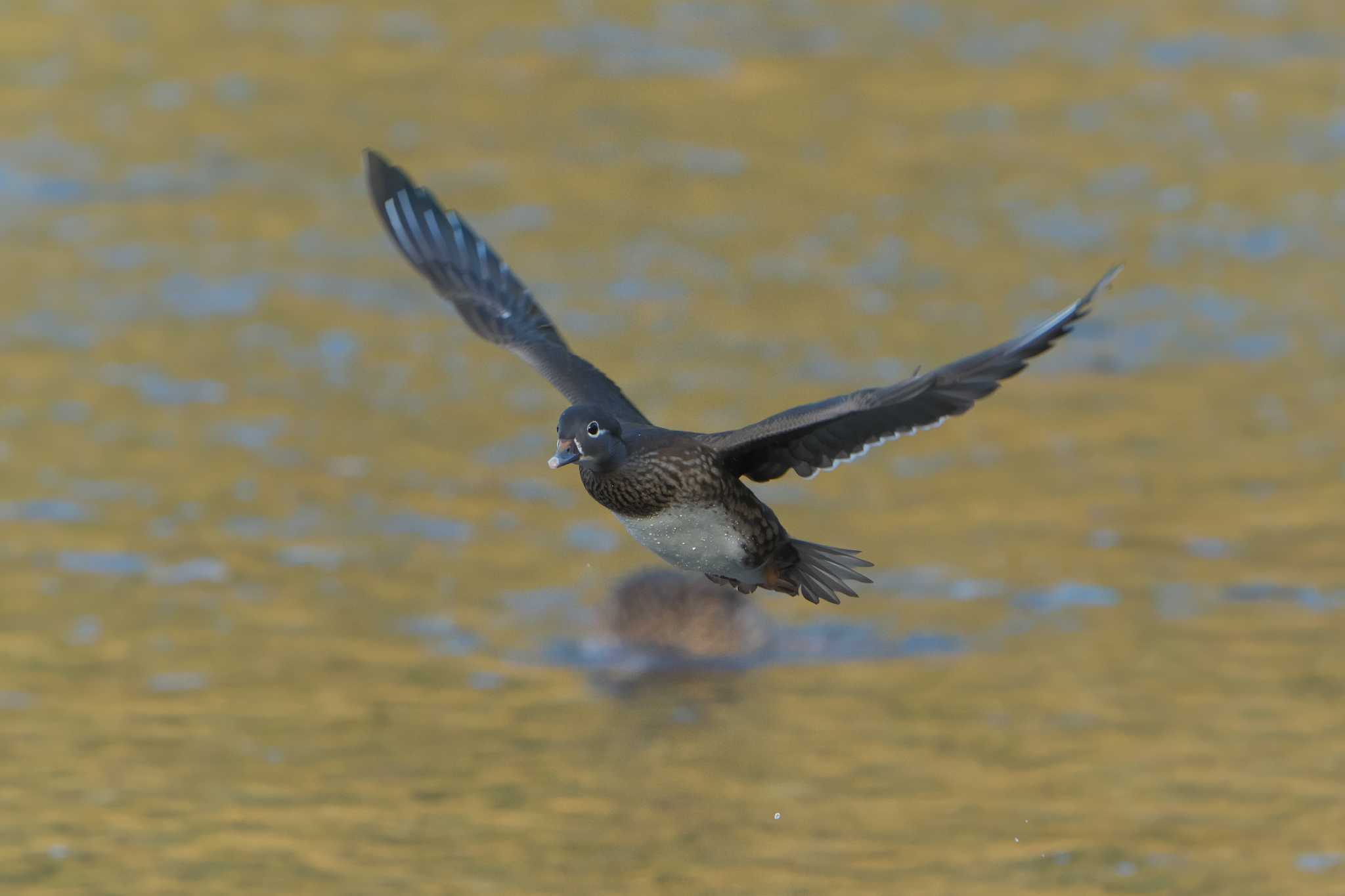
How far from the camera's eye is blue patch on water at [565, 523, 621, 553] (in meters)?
15.0

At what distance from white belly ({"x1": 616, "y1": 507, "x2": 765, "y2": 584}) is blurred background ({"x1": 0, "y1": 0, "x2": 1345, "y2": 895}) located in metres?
2.48

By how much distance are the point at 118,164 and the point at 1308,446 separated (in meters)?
12.0

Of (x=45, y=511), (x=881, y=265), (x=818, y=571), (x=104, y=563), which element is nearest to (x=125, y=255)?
(x=45, y=511)

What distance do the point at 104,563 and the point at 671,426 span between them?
171 inches

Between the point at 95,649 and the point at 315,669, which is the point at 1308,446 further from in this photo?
the point at 95,649

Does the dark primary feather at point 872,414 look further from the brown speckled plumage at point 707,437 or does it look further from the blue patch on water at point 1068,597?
the blue patch on water at point 1068,597

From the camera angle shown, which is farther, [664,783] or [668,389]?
[668,389]

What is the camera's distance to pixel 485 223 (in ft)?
67.5

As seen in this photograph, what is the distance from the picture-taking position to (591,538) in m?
15.2

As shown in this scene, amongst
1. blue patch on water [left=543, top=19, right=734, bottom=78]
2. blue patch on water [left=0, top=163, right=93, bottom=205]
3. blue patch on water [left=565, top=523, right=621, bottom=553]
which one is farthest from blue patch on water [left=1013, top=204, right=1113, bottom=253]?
blue patch on water [left=0, top=163, right=93, bottom=205]

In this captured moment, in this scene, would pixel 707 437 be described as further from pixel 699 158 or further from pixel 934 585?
pixel 699 158

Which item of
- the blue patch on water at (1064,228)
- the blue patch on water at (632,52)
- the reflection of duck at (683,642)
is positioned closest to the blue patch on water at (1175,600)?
the reflection of duck at (683,642)

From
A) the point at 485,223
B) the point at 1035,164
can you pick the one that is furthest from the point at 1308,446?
the point at 485,223

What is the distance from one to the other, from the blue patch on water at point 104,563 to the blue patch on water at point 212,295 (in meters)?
4.82
